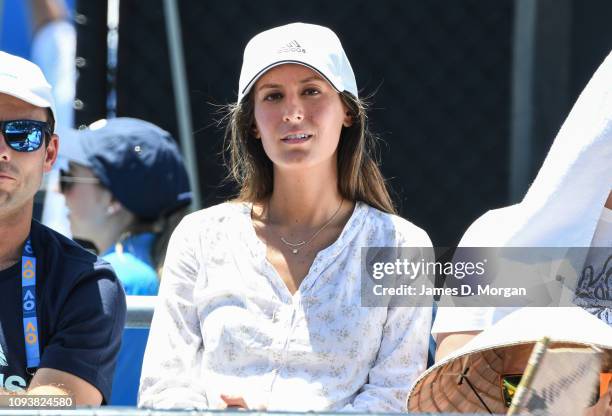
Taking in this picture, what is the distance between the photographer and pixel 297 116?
273 centimetres

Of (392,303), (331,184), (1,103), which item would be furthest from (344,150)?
(1,103)

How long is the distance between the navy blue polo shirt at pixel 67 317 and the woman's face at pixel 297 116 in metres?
0.51

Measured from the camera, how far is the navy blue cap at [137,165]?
144 inches

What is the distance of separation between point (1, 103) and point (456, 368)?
1.16 meters

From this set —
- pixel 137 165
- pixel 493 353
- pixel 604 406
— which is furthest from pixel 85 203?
pixel 604 406

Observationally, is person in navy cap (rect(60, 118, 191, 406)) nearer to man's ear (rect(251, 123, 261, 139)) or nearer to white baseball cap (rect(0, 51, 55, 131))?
man's ear (rect(251, 123, 261, 139))

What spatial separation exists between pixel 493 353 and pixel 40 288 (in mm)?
981

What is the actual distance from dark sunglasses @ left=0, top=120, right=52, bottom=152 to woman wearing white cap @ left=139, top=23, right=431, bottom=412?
16.5 inches

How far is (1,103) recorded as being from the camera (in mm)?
2574

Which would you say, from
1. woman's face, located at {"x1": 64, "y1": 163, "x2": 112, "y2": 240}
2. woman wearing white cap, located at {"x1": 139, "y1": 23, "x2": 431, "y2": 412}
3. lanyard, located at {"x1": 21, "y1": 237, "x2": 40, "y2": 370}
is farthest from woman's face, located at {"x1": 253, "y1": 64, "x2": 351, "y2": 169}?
woman's face, located at {"x1": 64, "y1": 163, "x2": 112, "y2": 240}

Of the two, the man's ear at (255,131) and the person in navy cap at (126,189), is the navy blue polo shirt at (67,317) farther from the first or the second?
the person in navy cap at (126,189)

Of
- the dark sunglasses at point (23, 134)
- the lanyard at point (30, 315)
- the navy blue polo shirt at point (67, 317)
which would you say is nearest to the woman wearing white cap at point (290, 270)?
the navy blue polo shirt at point (67, 317)

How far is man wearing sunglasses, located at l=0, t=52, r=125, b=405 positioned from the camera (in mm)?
2438

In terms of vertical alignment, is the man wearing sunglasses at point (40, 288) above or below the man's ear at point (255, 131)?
below
